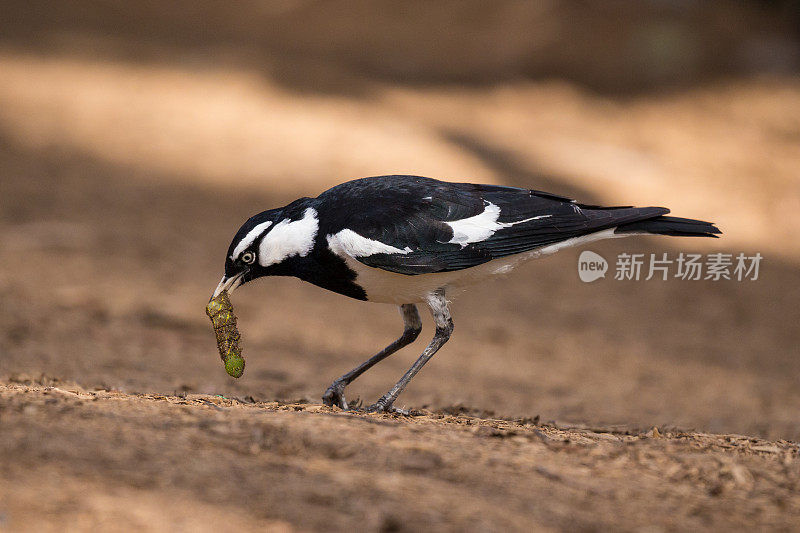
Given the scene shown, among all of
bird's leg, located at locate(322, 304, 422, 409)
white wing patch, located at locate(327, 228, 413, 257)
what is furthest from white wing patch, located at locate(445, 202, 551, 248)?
bird's leg, located at locate(322, 304, 422, 409)

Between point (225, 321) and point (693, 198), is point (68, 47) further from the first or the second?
point (225, 321)

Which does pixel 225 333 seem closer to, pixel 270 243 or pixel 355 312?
pixel 270 243

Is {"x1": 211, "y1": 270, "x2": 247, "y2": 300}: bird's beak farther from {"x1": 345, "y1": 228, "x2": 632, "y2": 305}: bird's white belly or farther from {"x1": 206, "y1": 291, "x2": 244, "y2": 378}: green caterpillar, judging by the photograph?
{"x1": 345, "y1": 228, "x2": 632, "y2": 305}: bird's white belly

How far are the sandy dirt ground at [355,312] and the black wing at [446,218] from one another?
0.80 metres

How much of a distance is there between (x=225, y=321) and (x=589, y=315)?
572 centimetres

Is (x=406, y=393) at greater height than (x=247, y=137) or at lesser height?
lesser

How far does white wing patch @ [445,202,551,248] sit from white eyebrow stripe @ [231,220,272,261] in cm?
91

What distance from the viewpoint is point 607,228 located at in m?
4.37

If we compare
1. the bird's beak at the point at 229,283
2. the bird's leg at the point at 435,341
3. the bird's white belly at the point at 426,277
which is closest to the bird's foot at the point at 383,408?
the bird's leg at the point at 435,341

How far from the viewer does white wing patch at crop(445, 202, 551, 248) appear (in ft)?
13.7

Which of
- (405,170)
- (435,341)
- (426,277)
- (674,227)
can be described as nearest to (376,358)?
(435,341)

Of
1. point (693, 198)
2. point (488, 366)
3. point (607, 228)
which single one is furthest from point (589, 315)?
point (607, 228)

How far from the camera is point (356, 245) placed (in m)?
4.00

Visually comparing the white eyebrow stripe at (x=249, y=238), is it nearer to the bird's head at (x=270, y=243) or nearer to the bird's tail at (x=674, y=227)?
the bird's head at (x=270, y=243)
